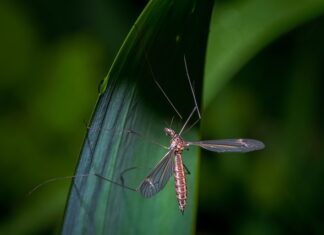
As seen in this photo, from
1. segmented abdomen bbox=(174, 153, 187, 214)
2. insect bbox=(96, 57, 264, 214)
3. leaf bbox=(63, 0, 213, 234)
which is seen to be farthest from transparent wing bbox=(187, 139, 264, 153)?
leaf bbox=(63, 0, 213, 234)

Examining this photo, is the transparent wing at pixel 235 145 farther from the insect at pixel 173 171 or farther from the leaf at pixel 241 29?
the leaf at pixel 241 29

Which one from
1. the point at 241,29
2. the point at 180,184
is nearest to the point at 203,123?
the point at 241,29

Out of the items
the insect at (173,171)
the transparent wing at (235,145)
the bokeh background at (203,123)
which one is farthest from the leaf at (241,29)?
the bokeh background at (203,123)

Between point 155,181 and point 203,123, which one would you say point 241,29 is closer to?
point 155,181

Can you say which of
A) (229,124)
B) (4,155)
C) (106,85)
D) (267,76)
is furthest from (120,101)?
(267,76)

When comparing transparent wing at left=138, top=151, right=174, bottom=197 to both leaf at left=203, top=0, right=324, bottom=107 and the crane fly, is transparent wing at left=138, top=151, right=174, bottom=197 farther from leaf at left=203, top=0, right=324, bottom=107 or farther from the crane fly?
leaf at left=203, top=0, right=324, bottom=107

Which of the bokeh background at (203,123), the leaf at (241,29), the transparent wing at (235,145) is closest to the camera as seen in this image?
the leaf at (241,29)
